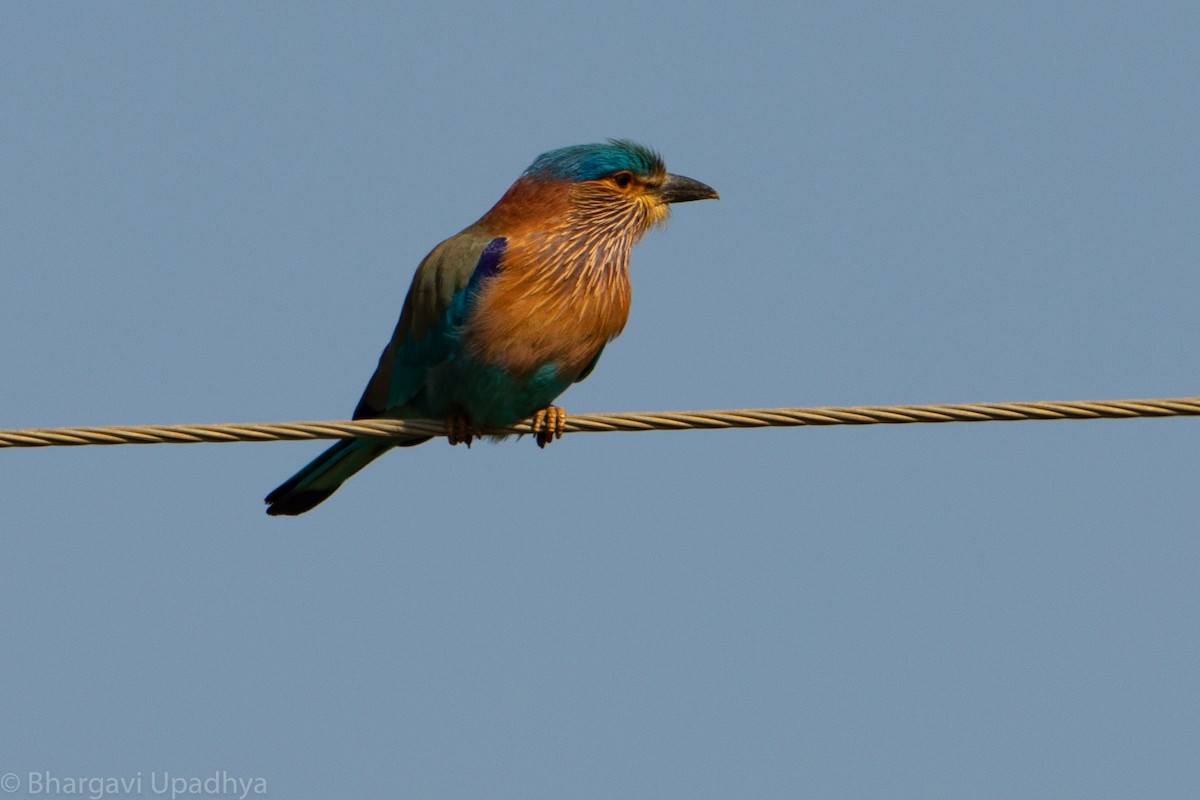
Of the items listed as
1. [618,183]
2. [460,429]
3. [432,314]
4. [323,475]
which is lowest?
[323,475]

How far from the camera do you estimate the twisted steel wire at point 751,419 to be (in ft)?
16.3

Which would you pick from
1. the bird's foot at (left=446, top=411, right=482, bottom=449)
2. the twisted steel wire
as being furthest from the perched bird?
the twisted steel wire

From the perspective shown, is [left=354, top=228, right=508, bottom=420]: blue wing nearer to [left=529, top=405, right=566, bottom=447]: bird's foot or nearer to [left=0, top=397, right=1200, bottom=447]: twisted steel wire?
[left=529, top=405, right=566, bottom=447]: bird's foot

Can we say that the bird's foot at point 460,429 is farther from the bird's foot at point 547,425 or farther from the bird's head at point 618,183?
the bird's head at point 618,183

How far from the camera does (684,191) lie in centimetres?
750

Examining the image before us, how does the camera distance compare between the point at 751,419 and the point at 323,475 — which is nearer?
the point at 751,419

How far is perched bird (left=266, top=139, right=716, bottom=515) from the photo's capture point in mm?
6660

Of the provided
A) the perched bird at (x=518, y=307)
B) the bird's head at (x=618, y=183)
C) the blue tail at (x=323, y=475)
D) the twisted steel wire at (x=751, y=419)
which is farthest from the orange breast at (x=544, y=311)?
the twisted steel wire at (x=751, y=419)

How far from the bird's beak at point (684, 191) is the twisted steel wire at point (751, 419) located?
8.02 ft

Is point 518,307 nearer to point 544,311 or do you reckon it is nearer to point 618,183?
point 544,311

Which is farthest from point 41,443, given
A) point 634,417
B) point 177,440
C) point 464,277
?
point 464,277

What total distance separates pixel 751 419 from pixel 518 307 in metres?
1.80

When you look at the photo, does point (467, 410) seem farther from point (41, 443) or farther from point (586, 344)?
point (41, 443)

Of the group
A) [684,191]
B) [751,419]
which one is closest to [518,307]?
[684,191]
